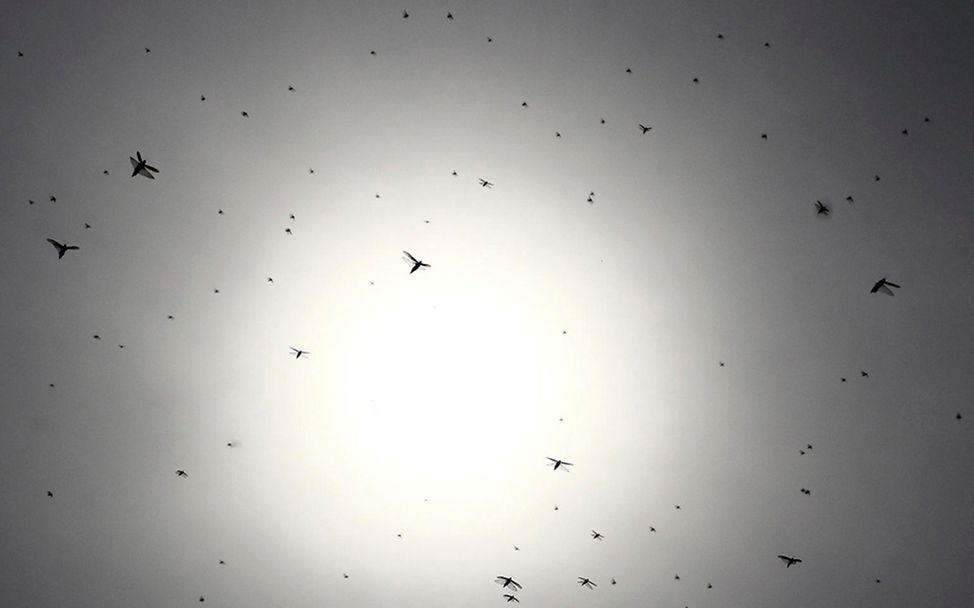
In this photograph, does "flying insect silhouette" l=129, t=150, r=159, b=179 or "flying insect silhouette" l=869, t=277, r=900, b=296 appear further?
"flying insect silhouette" l=129, t=150, r=159, b=179

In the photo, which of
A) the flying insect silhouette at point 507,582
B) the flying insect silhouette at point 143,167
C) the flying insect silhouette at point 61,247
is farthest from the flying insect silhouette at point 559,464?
the flying insect silhouette at point 61,247

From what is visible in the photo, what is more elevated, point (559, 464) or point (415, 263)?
point (415, 263)

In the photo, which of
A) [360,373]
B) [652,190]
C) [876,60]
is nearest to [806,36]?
[876,60]

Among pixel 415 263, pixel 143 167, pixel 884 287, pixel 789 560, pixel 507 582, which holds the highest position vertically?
pixel 884 287

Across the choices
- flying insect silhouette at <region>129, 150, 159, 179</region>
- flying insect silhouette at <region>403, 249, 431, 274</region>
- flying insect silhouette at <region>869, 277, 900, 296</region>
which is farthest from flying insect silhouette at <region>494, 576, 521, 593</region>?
flying insect silhouette at <region>129, 150, 159, 179</region>

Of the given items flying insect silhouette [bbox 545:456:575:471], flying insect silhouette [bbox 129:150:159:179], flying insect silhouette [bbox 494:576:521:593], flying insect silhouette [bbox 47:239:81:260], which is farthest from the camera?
flying insect silhouette [bbox 494:576:521:593]

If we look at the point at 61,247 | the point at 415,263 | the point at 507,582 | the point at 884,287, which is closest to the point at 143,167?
the point at 61,247

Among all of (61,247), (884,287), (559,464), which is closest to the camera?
(884,287)

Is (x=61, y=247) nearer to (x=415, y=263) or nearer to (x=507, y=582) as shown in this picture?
(x=415, y=263)

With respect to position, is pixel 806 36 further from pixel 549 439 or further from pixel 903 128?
pixel 549 439

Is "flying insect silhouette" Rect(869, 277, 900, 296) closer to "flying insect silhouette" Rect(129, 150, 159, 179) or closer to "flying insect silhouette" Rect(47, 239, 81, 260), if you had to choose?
"flying insect silhouette" Rect(129, 150, 159, 179)

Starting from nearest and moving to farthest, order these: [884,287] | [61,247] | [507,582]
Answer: [884,287] → [61,247] → [507,582]
